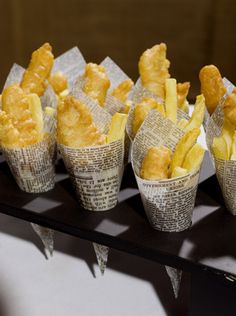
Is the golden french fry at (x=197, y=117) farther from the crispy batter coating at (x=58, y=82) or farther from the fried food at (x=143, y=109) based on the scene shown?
the crispy batter coating at (x=58, y=82)

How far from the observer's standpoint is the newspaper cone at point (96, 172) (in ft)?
3.13

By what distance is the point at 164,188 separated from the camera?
86 cm

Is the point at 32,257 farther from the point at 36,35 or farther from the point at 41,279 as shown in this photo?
the point at 36,35

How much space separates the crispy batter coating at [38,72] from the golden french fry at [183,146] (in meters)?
0.52

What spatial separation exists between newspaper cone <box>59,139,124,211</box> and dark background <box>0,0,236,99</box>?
8.42ft

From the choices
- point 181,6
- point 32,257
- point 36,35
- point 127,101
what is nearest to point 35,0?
point 36,35

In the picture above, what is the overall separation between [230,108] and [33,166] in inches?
17.3

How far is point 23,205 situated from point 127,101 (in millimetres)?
421

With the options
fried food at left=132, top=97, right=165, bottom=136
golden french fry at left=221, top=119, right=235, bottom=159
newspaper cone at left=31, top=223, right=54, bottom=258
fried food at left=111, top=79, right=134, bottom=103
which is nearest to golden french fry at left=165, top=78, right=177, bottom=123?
fried food at left=132, top=97, right=165, bottom=136

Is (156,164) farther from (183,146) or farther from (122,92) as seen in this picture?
(122,92)

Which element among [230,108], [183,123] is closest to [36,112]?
[183,123]

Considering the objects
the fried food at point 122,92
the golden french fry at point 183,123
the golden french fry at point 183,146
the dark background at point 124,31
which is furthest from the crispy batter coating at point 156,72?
the dark background at point 124,31

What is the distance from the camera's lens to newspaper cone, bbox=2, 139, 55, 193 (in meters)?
1.04

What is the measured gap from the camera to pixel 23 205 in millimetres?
1038
